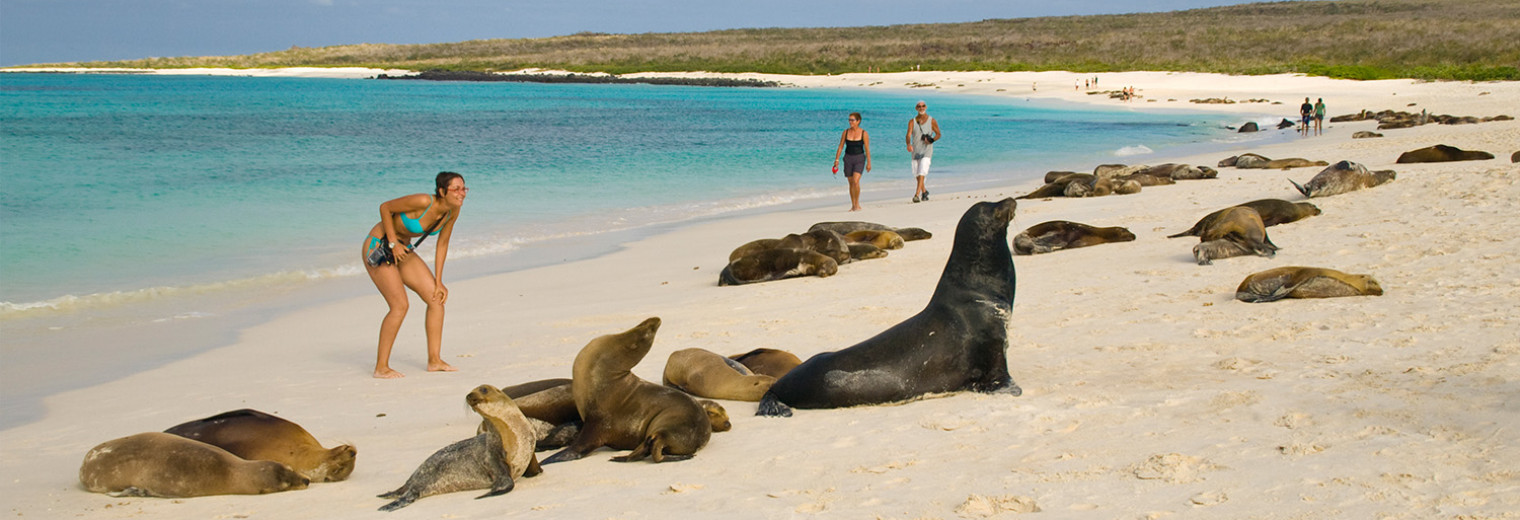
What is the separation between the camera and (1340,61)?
60.7 m

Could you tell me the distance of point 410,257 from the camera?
721 centimetres

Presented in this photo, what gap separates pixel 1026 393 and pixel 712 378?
61.9 inches

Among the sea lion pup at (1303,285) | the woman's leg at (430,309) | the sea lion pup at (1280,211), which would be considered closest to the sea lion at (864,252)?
the sea lion pup at (1280,211)

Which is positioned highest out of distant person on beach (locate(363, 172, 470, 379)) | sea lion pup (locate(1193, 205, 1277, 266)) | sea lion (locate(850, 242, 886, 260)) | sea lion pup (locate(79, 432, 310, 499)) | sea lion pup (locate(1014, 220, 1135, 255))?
distant person on beach (locate(363, 172, 470, 379))

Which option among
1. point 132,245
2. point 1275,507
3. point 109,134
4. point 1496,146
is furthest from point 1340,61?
point 1275,507

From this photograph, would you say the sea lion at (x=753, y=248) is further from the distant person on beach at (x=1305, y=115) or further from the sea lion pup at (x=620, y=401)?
the distant person on beach at (x=1305, y=115)

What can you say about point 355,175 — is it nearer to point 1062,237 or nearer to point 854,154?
point 854,154

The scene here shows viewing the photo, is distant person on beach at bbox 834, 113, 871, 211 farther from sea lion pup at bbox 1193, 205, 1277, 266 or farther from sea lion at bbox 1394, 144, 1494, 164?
sea lion at bbox 1394, 144, 1494, 164

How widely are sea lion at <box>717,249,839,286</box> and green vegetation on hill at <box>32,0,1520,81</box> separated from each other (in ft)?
144

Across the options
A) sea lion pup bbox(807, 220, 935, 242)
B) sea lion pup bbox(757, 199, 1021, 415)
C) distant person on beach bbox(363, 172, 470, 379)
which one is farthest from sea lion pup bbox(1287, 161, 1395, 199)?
distant person on beach bbox(363, 172, 470, 379)

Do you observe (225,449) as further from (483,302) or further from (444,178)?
(483,302)

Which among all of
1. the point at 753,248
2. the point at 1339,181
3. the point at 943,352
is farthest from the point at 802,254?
the point at 1339,181

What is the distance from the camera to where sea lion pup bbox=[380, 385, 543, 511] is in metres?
4.51

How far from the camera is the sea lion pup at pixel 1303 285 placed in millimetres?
7262
